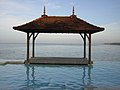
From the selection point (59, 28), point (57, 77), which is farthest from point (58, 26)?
point (57, 77)

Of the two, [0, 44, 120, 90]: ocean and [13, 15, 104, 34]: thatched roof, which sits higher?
[13, 15, 104, 34]: thatched roof

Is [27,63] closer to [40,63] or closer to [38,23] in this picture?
[40,63]

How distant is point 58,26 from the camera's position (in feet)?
54.8

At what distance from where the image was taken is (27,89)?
335 inches

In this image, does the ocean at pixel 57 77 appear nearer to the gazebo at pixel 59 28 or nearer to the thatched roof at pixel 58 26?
the gazebo at pixel 59 28

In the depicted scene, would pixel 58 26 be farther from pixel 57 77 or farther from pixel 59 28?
pixel 57 77

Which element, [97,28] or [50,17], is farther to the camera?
[50,17]

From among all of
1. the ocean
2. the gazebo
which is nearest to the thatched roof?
the gazebo

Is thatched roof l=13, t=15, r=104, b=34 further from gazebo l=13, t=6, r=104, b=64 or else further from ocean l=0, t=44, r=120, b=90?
ocean l=0, t=44, r=120, b=90

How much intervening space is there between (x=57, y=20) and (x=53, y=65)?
4148 millimetres

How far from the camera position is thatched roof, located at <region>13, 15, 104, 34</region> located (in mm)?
16375

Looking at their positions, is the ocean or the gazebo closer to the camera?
the ocean

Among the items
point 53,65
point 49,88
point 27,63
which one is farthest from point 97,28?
point 49,88

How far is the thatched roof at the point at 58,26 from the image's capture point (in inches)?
645
